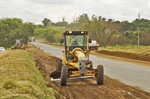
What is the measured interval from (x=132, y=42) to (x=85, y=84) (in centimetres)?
4961

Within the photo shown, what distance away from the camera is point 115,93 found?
14.7 metres

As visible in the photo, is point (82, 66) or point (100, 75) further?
point (100, 75)

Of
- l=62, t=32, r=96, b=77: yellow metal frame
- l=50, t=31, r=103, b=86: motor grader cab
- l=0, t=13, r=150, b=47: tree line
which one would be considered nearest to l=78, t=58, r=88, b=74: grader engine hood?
l=50, t=31, r=103, b=86: motor grader cab

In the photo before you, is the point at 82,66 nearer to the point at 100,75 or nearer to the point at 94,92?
the point at 100,75

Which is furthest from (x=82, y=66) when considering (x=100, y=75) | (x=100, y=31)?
(x=100, y=31)

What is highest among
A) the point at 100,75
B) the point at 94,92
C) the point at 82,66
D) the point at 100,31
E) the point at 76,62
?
the point at 100,31

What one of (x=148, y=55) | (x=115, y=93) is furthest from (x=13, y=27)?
(x=115, y=93)

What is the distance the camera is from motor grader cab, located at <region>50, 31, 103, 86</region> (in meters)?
16.9

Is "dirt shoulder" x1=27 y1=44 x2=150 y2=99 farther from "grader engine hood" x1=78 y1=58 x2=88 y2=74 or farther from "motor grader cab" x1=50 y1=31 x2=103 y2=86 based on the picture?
"grader engine hood" x1=78 y1=58 x2=88 y2=74

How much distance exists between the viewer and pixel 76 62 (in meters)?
18.2

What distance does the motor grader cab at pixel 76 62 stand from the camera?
16938mm

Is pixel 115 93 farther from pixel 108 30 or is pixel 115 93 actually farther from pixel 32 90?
pixel 108 30

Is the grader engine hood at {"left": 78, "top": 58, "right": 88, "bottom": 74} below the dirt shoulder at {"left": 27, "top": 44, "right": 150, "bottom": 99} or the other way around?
the other way around

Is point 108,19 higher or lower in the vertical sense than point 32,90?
higher
